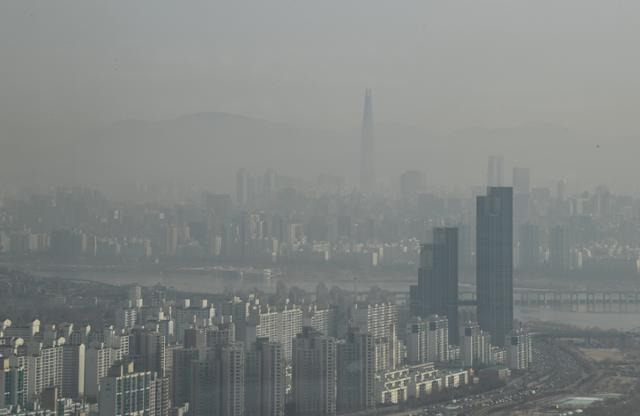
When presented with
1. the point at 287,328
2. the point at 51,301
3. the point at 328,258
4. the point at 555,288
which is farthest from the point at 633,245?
the point at 51,301

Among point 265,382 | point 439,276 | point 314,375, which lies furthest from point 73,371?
point 439,276

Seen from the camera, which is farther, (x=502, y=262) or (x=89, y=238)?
(x=502, y=262)

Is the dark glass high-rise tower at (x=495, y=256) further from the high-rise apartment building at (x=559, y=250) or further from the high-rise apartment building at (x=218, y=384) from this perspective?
the high-rise apartment building at (x=218, y=384)

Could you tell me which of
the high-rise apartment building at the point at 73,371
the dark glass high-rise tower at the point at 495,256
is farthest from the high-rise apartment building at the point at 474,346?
the high-rise apartment building at the point at 73,371

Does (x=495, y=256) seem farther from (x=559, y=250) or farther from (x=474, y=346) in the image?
(x=474, y=346)

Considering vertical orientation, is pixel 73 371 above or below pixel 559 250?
below

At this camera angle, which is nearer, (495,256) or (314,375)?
(314,375)

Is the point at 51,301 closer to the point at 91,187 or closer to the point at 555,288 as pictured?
the point at 91,187
